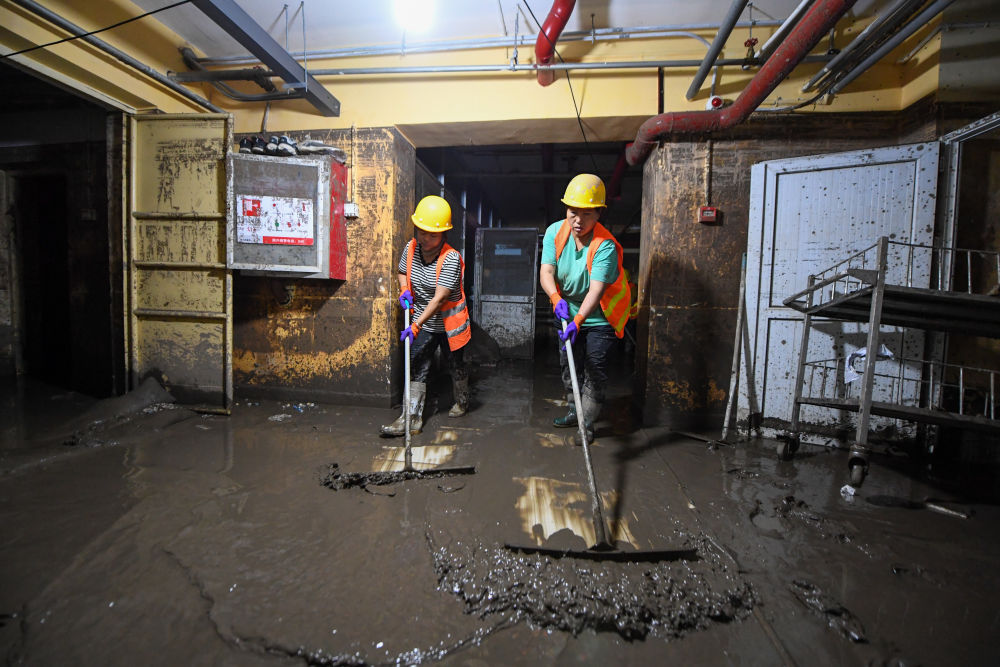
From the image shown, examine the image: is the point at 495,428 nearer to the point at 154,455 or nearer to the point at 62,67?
the point at 154,455

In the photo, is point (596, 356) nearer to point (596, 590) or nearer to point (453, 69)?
point (596, 590)

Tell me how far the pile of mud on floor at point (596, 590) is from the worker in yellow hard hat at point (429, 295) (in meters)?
1.69

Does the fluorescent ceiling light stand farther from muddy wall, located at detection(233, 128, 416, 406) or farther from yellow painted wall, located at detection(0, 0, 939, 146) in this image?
muddy wall, located at detection(233, 128, 416, 406)

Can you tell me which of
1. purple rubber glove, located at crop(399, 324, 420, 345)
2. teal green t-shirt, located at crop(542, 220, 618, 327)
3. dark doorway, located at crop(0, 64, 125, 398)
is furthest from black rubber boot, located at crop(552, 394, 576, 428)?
dark doorway, located at crop(0, 64, 125, 398)

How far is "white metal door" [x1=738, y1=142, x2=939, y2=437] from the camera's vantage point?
9.66 ft

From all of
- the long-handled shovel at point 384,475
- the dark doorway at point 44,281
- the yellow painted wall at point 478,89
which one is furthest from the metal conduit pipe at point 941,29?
the dark doorway at point 44,281

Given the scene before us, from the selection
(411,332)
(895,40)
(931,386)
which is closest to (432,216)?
(411,332)

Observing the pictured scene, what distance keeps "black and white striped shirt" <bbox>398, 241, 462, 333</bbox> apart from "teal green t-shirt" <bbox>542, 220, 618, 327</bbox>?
737 mm

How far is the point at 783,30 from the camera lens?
2824 millimetres

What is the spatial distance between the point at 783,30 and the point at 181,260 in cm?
520

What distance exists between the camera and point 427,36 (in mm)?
3668

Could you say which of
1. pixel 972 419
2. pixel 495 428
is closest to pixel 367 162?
pixel 495 428

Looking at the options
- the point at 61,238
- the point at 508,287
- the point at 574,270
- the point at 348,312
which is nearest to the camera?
the point at 574,270

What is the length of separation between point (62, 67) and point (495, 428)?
170 inches
